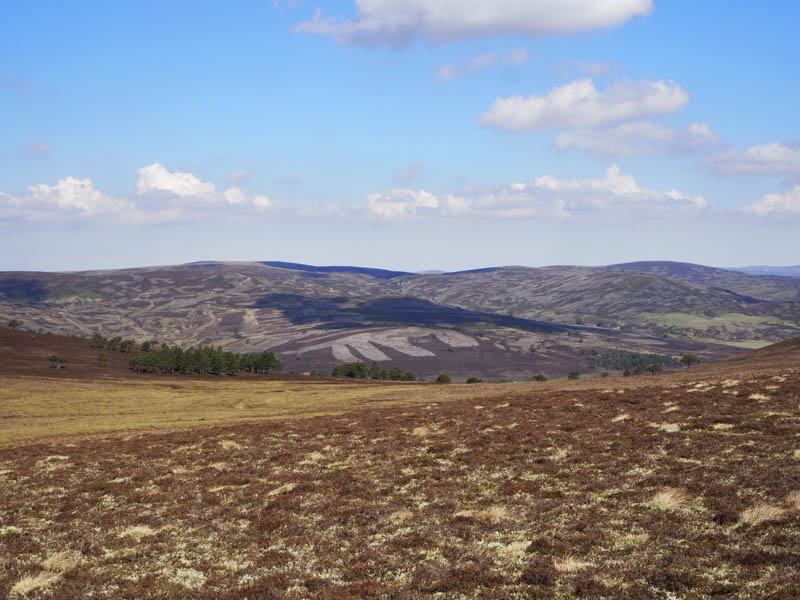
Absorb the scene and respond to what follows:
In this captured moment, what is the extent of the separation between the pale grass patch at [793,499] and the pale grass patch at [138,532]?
2262 cm

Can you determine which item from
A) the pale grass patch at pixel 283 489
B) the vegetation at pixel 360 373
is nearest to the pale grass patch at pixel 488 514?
the pale grass patch at pixel 283 489

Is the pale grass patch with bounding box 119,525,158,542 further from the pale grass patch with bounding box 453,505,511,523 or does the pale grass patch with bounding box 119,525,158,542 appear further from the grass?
the grass

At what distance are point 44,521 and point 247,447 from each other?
17.4 meters

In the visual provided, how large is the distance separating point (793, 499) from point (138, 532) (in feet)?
77.4

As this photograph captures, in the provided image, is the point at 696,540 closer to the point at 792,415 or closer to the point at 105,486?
the point at 792,415

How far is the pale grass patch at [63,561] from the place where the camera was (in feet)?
56.9

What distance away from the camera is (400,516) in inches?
821

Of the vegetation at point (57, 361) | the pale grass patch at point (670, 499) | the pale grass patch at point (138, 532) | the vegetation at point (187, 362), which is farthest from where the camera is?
the vegetation at point (187, 362)

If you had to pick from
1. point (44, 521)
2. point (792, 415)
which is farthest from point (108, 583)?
point (792, 415)

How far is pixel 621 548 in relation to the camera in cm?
1545

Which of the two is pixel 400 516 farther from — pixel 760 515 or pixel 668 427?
pixel 668 427

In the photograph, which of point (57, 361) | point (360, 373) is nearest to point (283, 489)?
point (360, 373)

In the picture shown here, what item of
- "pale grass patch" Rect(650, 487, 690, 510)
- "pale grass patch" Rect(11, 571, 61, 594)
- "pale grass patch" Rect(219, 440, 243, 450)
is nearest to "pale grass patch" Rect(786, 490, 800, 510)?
"pale grass patch" Rect(650, 487, 690, 510)

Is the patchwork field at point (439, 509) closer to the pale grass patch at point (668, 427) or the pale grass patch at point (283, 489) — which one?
the pale grass patch at point (283, 489)
